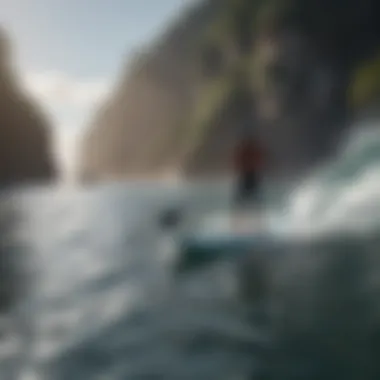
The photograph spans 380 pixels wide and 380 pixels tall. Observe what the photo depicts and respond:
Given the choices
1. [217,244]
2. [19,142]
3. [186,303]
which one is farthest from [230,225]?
[19,142]

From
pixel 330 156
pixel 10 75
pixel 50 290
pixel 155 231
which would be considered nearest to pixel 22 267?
pixel 50 290

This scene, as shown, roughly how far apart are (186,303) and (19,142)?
123 feet

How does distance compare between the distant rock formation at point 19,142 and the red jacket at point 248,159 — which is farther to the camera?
the distant rock formation at point 19,142

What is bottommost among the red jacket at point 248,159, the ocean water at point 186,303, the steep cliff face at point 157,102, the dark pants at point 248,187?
the ocean water at point 186,303

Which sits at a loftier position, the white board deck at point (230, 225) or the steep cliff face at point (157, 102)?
the steep cliff face at point (157, 102)

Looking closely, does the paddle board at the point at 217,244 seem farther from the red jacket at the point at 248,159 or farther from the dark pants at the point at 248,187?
the red jacket at the point at 248,159

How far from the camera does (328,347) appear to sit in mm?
5789

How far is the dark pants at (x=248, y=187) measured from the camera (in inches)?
495

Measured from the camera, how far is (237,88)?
81.7 ft

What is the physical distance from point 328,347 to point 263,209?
8.02 metres

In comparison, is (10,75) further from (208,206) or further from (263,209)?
(263,209)

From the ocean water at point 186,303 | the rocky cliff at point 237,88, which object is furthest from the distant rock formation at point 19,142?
the ocean water at point 186,303

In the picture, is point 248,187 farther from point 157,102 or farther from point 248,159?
point 157,102

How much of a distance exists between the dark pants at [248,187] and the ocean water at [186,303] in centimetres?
74
